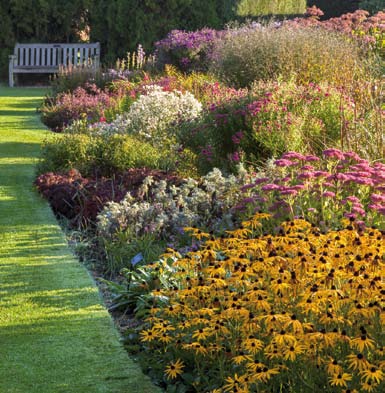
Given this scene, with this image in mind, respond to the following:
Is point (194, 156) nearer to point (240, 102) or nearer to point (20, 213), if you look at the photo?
point (240, 102)

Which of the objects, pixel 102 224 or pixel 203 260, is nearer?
pixel 203 260

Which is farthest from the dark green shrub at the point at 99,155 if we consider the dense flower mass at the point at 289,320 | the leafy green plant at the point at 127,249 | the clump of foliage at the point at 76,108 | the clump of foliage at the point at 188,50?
the clump of foliage at the point at 188,50

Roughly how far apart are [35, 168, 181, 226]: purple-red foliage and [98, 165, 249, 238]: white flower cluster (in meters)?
0.37

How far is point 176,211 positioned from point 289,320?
11.3 ft

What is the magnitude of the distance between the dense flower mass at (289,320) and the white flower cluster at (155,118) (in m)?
5.42

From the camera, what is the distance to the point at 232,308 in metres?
3.93

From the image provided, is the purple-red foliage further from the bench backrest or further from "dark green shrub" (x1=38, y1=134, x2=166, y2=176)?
the bench backrest

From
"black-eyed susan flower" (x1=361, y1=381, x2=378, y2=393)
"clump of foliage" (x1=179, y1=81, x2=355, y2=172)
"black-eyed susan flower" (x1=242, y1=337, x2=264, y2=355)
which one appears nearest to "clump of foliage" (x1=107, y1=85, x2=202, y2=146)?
"clump of foliage" (x1=179, y1=81, x2=355, y2=172)

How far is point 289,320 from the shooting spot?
3639 mm

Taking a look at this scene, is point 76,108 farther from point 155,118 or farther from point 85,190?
point 85,190

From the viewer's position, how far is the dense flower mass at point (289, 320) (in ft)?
11.9

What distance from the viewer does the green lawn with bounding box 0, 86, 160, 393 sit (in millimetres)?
4621


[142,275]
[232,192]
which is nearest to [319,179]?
[232,192]

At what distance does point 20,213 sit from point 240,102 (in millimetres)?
2642
